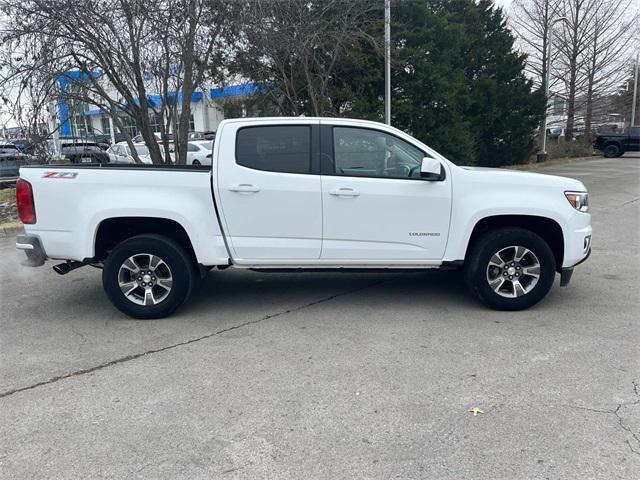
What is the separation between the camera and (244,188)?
4.99 meters

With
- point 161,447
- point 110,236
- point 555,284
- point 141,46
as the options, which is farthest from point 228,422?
point 141,46

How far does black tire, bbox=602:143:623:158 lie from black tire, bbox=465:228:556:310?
29879 millimetres

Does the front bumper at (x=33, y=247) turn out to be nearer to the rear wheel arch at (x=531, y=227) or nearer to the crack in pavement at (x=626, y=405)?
the rear wheel arch at (x=531, y=227)

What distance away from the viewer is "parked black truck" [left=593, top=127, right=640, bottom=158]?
30.4m

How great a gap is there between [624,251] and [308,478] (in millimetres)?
6924

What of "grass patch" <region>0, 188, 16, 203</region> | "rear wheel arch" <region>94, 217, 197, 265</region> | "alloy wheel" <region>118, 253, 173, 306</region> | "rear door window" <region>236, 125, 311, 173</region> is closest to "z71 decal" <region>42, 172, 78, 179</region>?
"rear wheel arch" <region>94, 217, 197, 265</region>

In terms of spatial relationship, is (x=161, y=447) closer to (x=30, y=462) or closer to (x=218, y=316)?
(x=30, y=462)

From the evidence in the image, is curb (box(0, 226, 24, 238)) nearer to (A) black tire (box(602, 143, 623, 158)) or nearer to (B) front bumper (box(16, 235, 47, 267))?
(B) front bumper (box(16, 235, 47, 267))

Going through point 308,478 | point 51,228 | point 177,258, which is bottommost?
point 308,478

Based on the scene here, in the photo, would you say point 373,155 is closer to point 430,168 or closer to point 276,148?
point 430,168

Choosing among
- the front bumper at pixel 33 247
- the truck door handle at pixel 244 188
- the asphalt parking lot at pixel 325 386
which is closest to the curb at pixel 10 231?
the asphalt parking lot at pixel 325 386

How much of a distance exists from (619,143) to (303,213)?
102 feet

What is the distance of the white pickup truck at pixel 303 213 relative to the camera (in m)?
4.99

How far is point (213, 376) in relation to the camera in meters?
3.95
